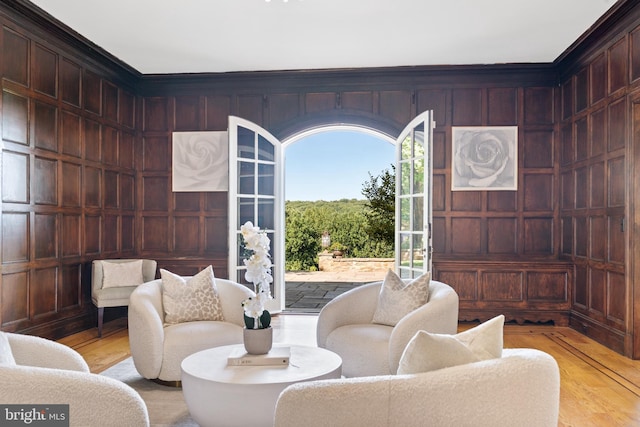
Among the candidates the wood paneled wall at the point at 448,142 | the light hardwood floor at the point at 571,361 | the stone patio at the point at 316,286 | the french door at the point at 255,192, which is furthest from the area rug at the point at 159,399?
the stone patio at the point at 316,286

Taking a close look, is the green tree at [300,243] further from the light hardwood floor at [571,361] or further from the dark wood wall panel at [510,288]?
the dark wood wall panel at [510,288]

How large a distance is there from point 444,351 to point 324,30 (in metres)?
4.05

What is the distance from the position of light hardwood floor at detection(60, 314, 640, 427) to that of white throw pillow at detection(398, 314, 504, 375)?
1.61 meters

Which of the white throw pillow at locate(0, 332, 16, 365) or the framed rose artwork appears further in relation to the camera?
the framed rose artwork

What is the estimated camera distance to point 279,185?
6.65m

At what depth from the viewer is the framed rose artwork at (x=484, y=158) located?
6227mm

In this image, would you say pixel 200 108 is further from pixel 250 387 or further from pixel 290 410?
pixel 290 410

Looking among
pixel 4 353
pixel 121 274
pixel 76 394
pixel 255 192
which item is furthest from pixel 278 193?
pixel 76 394

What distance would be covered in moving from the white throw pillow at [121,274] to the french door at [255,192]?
997 millimetres

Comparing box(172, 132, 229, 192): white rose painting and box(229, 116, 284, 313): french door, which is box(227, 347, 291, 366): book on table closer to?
box(229, 116, 284, 313): french door

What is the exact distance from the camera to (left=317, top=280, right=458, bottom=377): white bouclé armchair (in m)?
3.23

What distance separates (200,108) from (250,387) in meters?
4.89

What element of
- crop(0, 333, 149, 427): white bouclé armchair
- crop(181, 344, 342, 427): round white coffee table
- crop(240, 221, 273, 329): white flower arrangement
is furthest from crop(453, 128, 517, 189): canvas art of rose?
crop(0, 333, 149, 427): white bouclé armchair

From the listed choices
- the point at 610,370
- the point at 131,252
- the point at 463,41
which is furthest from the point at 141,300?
the point at 463,41
